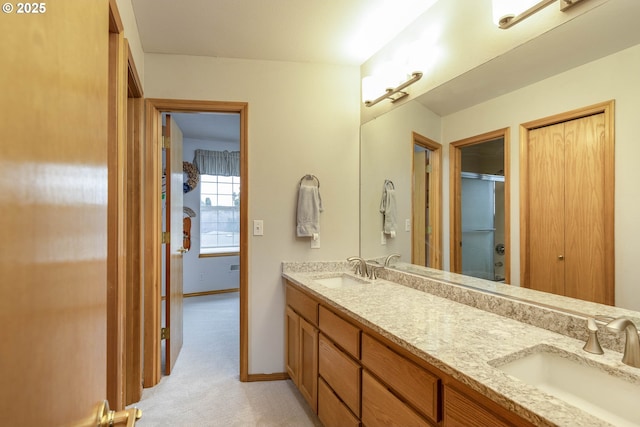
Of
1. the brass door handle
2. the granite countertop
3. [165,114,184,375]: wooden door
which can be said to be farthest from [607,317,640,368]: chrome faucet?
[165,114,184,375]: wooden door

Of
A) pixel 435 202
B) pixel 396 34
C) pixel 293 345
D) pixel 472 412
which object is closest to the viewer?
pixel 472 412

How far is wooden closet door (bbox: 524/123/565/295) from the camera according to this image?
1.22 meters

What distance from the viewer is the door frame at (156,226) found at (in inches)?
91.3

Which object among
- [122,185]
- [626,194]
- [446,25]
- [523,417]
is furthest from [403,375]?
[446,25]

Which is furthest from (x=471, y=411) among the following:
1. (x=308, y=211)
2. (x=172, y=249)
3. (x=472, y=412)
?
(x=172, y=249)

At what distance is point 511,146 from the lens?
1.41 meters

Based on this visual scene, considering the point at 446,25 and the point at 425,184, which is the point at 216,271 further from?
the point at 446,25

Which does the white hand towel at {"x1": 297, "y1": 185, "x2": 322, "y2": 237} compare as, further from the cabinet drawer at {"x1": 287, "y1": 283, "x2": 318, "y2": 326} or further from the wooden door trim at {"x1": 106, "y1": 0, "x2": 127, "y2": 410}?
the wooden door trim at {"x1": 106, "y1": 0, "x2": 127, "y2": 410}

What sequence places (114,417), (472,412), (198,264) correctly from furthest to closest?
(198,264) → (472,412) → (114,417)

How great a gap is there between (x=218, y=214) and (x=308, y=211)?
3.20 m

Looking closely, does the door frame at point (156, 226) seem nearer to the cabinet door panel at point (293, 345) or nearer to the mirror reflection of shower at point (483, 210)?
the cabinet door panel at point (293, 345)

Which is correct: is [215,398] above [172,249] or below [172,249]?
below

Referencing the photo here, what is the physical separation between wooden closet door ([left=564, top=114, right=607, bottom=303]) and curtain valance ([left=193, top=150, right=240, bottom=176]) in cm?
475

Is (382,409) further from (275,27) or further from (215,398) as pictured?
(275,27)
